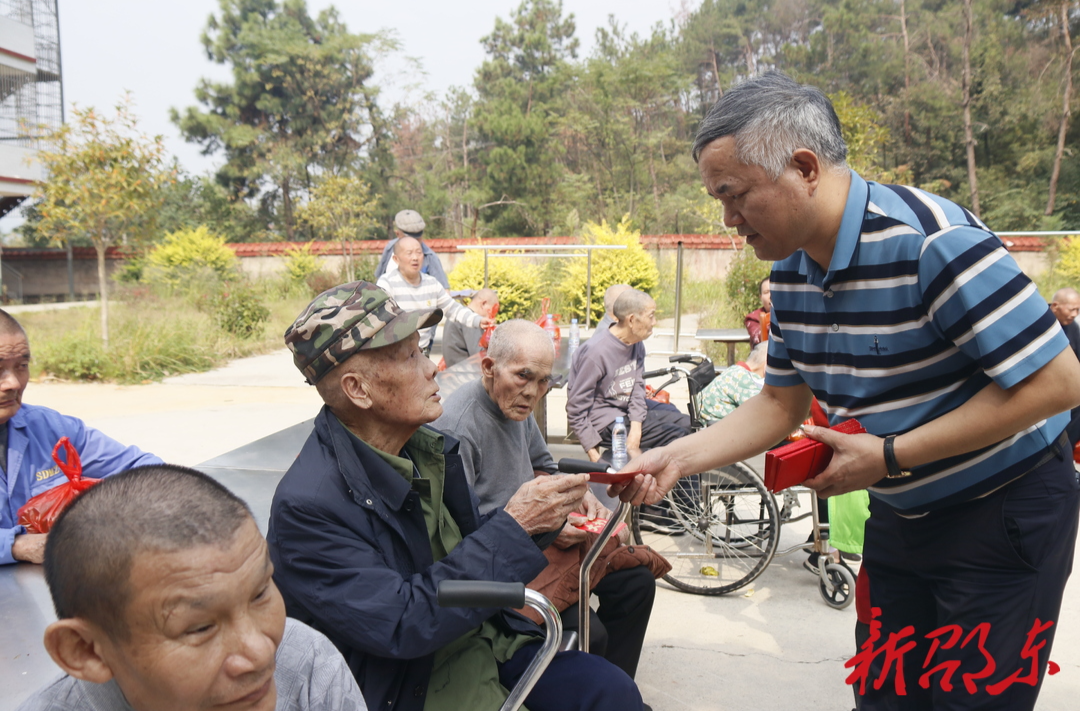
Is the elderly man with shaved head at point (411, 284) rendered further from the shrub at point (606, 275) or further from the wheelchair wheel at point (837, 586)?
the shrub at point (606, 275)

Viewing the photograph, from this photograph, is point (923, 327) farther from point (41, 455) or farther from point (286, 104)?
point (286, 104)

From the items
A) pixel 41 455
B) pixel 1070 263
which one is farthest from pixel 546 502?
pixel 1070 263

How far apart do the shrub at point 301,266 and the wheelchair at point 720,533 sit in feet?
58.7

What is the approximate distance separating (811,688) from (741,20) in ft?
133

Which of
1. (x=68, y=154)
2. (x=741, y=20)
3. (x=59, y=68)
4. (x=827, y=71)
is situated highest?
(x=741, y=20)

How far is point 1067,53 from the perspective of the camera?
2517 cm

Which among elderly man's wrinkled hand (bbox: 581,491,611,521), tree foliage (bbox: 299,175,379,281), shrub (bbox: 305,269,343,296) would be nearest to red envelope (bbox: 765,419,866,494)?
elderly man's wrinkled hand (bbox: 581,491,611,521)

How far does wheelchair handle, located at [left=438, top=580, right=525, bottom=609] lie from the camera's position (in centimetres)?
144

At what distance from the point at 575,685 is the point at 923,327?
3.87 ft

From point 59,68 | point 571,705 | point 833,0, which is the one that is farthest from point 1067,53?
point 59,68

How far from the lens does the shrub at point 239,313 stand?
1343 cm

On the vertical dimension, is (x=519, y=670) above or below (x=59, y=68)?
below

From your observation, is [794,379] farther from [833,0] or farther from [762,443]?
[833,0]

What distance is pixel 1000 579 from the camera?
1639mm
